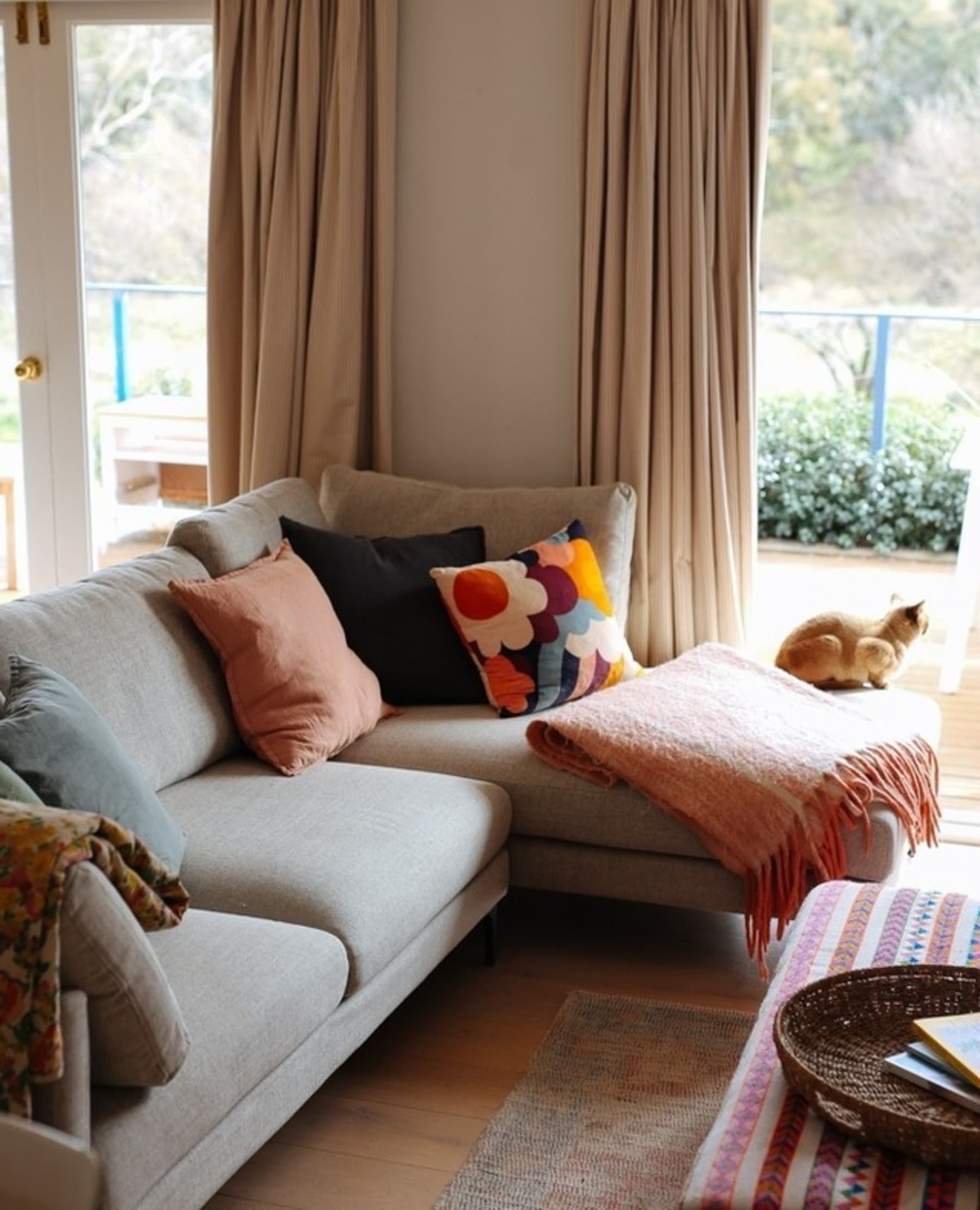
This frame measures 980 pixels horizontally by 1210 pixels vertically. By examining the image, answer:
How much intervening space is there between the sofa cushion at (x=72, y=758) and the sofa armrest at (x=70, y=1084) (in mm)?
417

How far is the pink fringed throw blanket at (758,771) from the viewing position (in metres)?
3.05

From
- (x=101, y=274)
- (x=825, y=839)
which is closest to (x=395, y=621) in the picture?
(x=825, y=839)

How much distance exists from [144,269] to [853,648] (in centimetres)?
227

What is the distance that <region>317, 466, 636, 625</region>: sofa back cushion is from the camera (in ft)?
12.6

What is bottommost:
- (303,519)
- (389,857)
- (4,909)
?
(389,857)

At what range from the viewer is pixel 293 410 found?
13.9 ft

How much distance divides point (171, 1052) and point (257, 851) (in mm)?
736

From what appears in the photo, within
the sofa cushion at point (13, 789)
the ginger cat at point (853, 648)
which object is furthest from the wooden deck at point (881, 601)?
the sofa cushion at point (13, 789)

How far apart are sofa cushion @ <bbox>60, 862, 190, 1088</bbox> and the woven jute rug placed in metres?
0.66

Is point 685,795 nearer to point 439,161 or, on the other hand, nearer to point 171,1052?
point 171,1052

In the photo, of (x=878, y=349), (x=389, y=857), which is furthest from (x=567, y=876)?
(x=878, y=349)

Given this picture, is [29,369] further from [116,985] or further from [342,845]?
[116,985]

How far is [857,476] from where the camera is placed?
6.41m

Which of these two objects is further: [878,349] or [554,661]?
[878,349]
